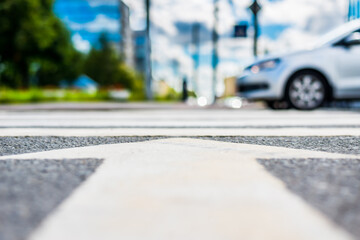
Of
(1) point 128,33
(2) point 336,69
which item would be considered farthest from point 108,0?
(2) point 336,69

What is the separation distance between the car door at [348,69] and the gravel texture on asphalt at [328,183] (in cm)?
607

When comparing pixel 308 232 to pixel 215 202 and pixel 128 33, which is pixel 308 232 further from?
pixel 128 33

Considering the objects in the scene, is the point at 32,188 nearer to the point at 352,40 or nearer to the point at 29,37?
the point at 352,40

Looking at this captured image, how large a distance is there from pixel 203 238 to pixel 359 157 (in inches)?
79.6

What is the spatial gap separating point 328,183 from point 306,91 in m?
6.84

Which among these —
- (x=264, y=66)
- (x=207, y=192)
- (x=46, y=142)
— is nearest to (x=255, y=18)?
(x=264, y=66)

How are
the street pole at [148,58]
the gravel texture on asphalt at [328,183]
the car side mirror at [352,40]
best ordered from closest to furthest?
1. the gravel texture on asphalt at [328,183]
2. the car side mirror at [352,40]
3. the street pole at [148,58]

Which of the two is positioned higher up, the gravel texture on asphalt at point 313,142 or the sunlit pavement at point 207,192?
the gravel texture on asphalt at point 313,142

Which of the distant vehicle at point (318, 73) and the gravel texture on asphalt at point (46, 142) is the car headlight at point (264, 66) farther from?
the gravel texture on asphalt at point (46, 142)

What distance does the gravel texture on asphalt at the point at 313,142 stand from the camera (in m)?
3.70

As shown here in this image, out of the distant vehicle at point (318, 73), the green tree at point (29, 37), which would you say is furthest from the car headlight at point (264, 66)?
the green tree at point (29, 37)

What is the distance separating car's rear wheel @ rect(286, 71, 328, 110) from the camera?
891 cm

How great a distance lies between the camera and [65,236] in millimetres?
1615

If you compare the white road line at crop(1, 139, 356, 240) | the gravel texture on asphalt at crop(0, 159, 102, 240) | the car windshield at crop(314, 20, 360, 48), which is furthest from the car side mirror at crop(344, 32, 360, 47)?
the gravel texture on asphalt at crop(0, 159, 102, 240)
